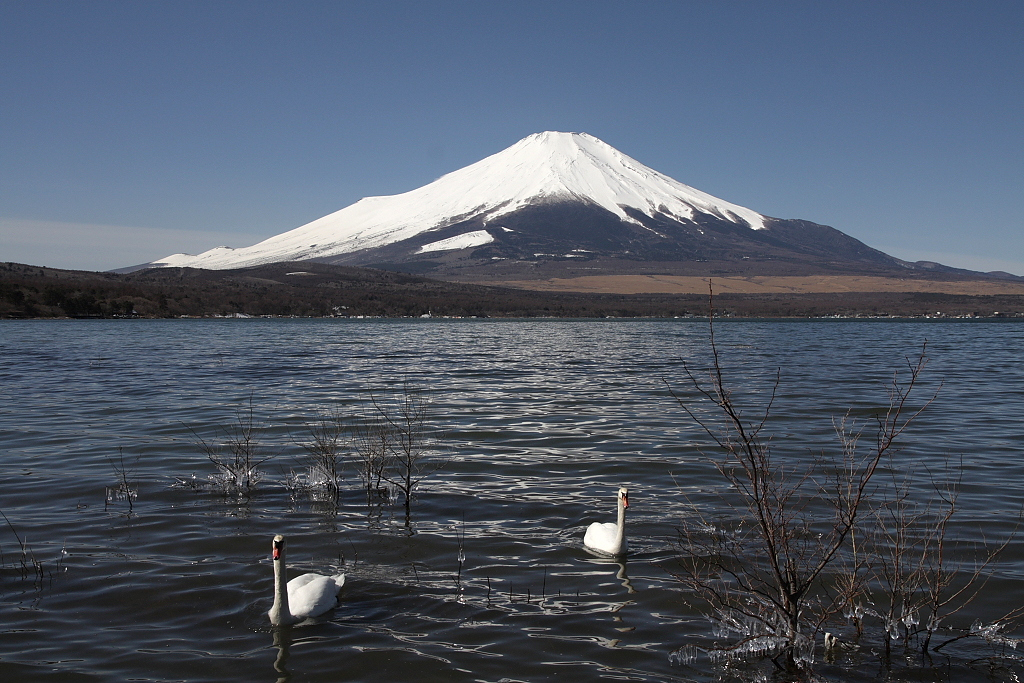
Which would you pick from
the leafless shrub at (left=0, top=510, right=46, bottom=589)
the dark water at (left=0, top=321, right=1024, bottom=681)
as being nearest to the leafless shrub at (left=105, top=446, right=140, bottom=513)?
the dark water at (left=0, top=321, right=1024, bottom=681)

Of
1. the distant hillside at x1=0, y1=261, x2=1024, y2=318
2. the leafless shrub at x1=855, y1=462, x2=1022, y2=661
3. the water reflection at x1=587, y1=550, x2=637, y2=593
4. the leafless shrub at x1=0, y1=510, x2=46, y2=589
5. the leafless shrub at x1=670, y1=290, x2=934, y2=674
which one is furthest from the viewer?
the distant hillside at x1=0, y1=261, x2=1024, y2=318

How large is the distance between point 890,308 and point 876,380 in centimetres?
10588

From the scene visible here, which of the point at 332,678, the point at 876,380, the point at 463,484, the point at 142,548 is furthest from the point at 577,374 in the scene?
the point at 332,678

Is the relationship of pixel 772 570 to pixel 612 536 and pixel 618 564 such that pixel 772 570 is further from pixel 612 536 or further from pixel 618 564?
pixel 612 536

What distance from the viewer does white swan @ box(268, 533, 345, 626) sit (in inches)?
255

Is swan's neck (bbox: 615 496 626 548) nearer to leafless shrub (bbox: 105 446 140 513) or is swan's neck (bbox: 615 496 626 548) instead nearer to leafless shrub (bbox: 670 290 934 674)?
leafless shrub (bbox: 670 290 934 674)

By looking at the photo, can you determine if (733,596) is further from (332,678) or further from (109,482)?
(109,482)

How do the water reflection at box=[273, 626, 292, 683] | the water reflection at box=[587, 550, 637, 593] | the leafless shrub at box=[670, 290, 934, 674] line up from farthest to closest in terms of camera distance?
the water reflection at box=[587, 550, 637, 593]
the water reflection at box=[273, 626, 292, 683]
the leafless shrub at box=[670, 290, 934, 674]

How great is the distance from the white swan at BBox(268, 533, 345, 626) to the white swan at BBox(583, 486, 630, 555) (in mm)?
2843

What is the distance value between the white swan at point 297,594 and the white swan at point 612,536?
284 centimetres

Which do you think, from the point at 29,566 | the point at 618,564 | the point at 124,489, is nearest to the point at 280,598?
the point at 29,566

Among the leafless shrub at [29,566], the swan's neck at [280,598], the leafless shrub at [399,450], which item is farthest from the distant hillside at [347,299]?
the swan's neck at [280,598]

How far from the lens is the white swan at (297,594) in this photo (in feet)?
21.2

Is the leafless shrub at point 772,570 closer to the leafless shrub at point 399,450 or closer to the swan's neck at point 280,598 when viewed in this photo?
the swan's neck at point 280,598
